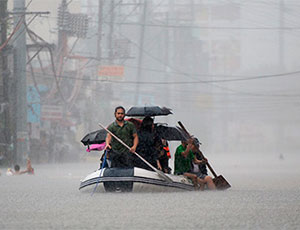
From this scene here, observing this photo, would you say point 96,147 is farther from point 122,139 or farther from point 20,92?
point 20,92

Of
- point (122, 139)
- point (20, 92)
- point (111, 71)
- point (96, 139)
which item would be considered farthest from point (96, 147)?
point (111, 71)

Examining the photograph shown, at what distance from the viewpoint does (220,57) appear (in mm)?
114812

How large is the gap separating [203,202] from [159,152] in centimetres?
332

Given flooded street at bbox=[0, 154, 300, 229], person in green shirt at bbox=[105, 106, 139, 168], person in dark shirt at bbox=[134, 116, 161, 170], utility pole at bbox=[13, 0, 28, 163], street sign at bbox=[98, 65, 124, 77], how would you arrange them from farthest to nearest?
street sign at bbox=[98, 65, 124, 77], utility pole at bbox=[13, 0, 28, 163], person in dark shirt at bbox=[134, 116, 161, 170], person in green shirt at bbox=[105, 106, 139, 168], flooded street at bbox=[0, 154, 300, 229]

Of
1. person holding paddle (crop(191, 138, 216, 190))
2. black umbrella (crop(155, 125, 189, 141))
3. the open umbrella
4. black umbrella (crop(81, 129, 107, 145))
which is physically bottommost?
person holding paddle (crop(191, 138, 216, 190))

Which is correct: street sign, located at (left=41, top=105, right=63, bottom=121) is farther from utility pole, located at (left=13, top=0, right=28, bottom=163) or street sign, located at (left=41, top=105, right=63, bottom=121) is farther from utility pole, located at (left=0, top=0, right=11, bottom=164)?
utility pole, located at (left=13, top=0, right=28, bottom=163)

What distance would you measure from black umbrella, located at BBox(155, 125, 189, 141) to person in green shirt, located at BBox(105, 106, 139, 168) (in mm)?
1083

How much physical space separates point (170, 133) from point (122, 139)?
58.6 inches

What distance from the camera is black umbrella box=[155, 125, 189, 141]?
16219 millimetres

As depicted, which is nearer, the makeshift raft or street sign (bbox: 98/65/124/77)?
the makeshift raft

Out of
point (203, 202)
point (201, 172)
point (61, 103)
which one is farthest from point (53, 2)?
point (203, 202)

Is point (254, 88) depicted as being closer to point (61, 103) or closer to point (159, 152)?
point (61, 103)

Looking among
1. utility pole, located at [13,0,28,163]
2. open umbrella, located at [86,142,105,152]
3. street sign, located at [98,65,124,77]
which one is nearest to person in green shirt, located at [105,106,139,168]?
open umbrella, located at [86,142,105,152]

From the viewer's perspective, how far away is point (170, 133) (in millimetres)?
16359
